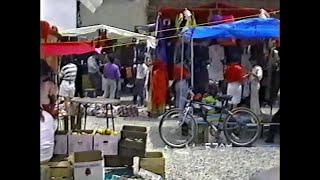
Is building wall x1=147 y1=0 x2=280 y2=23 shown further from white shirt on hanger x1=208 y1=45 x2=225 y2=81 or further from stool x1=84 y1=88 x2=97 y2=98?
stool x1=84 y1=88 x2=97 y2=98

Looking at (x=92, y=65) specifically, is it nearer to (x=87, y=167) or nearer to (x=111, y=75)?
(x=111, y=75)

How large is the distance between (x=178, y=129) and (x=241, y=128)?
0.81m

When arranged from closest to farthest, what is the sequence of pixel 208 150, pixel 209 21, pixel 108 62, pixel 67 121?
pixel 67 121 < pixel 208 150 < pixel 209 21 < pixel 108 62

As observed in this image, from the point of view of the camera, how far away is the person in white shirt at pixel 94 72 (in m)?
10.2

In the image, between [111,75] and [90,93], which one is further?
[111,75]

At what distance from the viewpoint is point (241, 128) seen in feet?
23.8

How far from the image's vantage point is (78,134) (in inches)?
193

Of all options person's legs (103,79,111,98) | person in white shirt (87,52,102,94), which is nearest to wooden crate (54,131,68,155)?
person's legs (103,79,111,98)

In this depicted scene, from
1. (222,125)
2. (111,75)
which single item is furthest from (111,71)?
(222,125)

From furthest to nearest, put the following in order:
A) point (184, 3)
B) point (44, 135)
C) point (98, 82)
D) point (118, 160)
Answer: point (98, 82) < point (184, 3) < point (118, 160) < point (44, 135)
